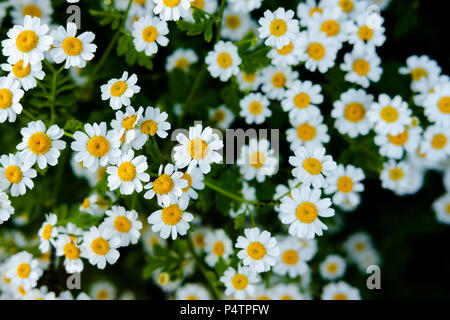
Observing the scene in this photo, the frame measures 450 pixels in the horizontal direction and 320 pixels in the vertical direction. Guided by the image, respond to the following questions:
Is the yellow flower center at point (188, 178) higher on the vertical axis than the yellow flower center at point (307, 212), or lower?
higher

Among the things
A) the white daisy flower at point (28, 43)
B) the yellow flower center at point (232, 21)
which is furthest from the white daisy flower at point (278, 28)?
the white daisy flower at point (28, 43)

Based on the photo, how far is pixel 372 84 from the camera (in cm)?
322

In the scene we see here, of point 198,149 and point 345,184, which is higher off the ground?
point 198,149

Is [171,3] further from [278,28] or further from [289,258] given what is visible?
[289,258]

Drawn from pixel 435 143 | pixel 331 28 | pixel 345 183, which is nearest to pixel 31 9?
pixel 331 28

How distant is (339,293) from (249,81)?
1.49 m

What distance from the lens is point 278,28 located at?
2506mm

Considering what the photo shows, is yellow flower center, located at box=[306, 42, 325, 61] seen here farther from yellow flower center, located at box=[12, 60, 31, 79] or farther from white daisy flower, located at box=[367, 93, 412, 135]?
yellow flower center, located at box=[12, 60, 31, 79]

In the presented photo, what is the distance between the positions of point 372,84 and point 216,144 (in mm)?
1559

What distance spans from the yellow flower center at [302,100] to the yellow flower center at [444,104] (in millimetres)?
792

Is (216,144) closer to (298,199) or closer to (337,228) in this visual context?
(298,199)

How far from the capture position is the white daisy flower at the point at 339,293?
303cm

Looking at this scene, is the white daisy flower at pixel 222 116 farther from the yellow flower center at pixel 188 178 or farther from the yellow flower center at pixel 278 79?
the yellow flower center at pixel 188 178

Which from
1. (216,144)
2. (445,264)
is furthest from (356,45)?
(445,264)
